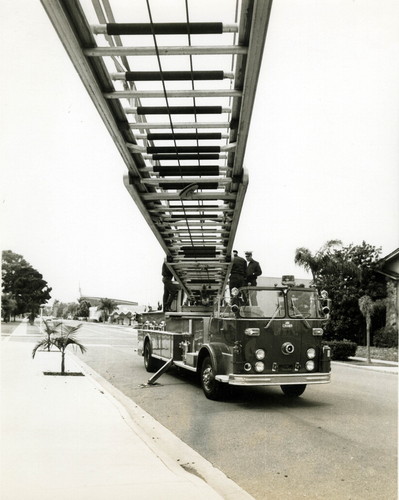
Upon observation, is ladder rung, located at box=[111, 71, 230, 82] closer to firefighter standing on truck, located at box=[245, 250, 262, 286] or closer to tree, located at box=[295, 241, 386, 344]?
firefighter standing on truck, located at box=[245, 250, 262, 286]

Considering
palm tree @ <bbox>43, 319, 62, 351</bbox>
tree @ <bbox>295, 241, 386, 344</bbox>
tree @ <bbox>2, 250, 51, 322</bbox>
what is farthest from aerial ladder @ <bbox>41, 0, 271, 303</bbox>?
tree @ <bbox>295, 241, 386, 344</bbox>

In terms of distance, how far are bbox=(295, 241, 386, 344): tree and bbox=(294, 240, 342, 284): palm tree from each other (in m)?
1.28

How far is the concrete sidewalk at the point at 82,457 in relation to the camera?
429 centimetres

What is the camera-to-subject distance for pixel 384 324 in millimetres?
29156

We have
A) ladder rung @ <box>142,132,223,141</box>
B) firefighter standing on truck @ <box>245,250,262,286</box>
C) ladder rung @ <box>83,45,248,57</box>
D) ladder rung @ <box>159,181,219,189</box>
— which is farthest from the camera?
firefighter standing on truck @ <box>245,250,262,286</box>

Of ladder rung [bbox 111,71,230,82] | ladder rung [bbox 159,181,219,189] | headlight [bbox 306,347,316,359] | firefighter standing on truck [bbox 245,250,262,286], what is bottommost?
headlight [bbox 306,347,316,359]

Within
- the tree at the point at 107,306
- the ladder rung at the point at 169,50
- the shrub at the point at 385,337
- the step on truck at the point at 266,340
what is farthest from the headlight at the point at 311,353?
the tree at the point at 107,306

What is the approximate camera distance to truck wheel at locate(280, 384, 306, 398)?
10.3m

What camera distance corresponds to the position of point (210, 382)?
972 centimetres

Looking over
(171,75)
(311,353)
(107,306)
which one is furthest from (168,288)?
(107,306)

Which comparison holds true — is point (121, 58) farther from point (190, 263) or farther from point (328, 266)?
point (328, 266)

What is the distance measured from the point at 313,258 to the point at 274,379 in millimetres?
22056

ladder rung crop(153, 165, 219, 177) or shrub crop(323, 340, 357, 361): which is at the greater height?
ladder rung crop(153, 165, 219, 177)

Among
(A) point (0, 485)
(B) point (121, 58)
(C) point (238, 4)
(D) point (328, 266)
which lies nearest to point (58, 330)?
(A) point (0, 485)
